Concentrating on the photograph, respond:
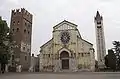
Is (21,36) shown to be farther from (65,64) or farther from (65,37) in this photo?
(65,64)

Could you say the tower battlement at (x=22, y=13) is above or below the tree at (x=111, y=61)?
above

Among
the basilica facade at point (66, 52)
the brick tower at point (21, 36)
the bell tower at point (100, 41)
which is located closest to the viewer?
the basilica facade at point (66, 52)

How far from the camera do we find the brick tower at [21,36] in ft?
136

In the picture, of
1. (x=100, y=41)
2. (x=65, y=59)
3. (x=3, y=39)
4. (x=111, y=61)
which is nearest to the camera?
(x=3, y=39)

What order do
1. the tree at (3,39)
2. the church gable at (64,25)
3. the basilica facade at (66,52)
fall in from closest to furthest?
the tree at (3,39) < the basilica facade at (66,52) < the church gable at (64,25)

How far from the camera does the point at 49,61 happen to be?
42.5 metres

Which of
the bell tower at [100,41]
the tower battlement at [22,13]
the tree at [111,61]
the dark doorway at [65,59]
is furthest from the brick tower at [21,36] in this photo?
the bell tower at [100,41]

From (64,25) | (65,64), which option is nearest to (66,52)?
(65,64)

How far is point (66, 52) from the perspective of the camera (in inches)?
1655

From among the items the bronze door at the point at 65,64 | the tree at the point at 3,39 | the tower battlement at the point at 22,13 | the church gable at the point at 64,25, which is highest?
the tower battlement at the point at 22,13

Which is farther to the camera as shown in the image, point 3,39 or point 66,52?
point 66,52

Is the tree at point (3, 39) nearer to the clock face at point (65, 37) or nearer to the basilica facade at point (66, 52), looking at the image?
the basilica facade at point (66, 52)

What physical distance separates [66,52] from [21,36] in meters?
12.5

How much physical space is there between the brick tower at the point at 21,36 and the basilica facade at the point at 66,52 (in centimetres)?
437
